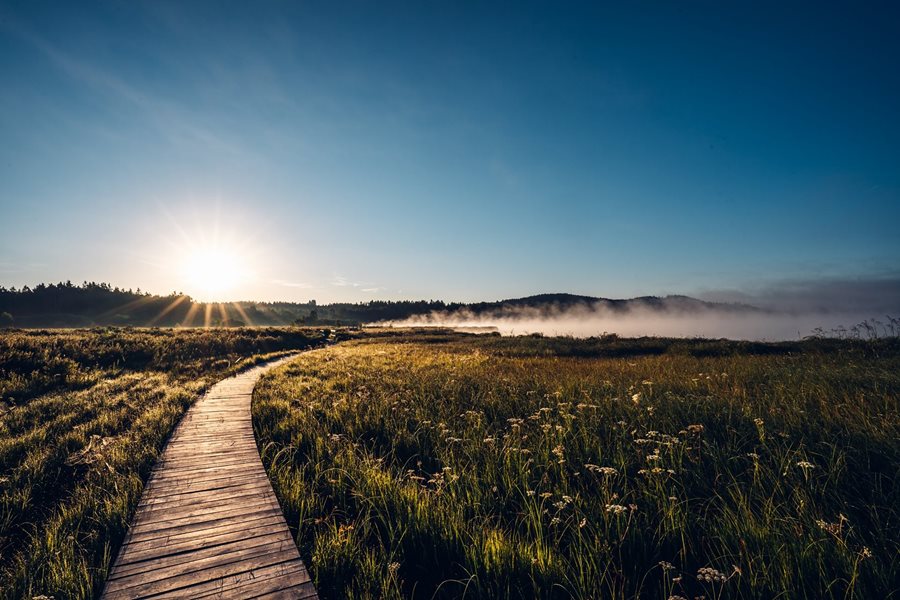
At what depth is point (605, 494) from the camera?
401 cm

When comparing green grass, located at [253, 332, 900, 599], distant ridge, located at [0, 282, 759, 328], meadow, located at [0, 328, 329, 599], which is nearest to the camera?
green grass, located at [253, 332, 900, 599]

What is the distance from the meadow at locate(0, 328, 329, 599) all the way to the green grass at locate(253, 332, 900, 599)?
1.95m

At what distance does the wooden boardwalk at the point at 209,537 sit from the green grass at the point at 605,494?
1.08 ft

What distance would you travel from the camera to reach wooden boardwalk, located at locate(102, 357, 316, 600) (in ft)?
11.0

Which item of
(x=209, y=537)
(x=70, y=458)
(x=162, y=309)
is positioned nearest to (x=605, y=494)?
(x=209, y=537)

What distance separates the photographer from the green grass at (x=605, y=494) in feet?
10.7

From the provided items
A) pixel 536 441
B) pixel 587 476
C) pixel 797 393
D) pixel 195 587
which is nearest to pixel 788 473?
pixel 587 476

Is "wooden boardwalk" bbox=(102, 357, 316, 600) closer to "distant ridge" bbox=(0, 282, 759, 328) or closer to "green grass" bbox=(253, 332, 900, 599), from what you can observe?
"green grass" bbox=(253, 332, 900, 599)

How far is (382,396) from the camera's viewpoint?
10211mm

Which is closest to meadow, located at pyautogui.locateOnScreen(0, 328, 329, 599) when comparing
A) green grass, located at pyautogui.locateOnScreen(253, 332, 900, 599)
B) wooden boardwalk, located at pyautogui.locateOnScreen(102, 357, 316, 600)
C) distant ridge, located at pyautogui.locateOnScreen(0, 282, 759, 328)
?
wooden boardwalk, located at pyautogui.locateOnScreen(102, 357, 316, 600)

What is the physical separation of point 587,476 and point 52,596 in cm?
593

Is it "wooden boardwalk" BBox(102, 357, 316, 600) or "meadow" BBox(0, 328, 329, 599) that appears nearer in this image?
"wooden boardwalk" BBox(102, 357, 316, 600)

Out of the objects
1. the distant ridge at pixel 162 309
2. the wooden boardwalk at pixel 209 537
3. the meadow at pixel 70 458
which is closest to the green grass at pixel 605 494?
the wooden boardwalk at pixel 209 537

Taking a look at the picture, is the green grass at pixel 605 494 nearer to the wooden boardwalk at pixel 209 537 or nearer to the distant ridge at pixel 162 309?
the wooden boardwalk at pixel 209 537
